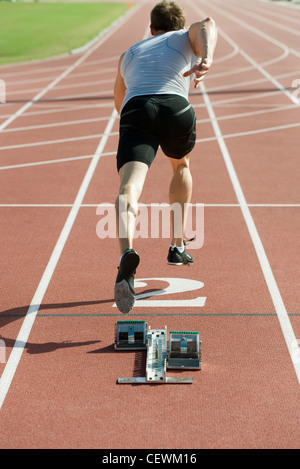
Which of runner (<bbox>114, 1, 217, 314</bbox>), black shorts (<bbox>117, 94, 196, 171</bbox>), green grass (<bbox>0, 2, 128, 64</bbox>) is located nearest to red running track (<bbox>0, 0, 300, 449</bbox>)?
runner (<bbox>114, 1, 217, 314</bbox>)

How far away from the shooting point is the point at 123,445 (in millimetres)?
3332

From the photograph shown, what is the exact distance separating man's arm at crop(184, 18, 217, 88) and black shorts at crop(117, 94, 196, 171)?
0.22 meters

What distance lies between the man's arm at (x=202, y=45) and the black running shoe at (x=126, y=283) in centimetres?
111

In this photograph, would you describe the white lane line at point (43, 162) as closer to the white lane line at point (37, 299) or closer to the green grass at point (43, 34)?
the white lane line at point (37, 299)

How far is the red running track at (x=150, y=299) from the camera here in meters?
3.55

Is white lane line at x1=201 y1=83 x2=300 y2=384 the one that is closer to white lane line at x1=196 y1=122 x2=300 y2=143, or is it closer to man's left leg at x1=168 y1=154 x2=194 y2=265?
man's left leg at x1=168 y1=154 x2=194 y2=265

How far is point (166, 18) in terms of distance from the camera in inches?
186

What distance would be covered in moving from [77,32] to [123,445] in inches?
1254

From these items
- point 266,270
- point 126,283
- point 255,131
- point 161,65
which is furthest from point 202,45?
point 255,131

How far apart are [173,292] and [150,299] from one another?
221mm

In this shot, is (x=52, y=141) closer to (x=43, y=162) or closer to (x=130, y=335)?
(x=43, y=162)

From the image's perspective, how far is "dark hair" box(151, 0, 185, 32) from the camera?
186 inches

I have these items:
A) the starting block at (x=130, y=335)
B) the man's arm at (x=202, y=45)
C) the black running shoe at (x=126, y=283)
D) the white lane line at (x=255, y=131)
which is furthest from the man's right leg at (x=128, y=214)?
the white lane line at (x=255, y=131)

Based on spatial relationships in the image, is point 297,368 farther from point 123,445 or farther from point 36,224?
point 36,224
